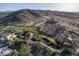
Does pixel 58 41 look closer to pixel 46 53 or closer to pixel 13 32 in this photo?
pixel 46 53

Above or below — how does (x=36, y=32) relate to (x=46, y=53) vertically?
above

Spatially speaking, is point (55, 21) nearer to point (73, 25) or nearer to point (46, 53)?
point (73, 25)

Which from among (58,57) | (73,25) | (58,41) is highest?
(73,25)

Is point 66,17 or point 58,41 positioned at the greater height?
point 66,17

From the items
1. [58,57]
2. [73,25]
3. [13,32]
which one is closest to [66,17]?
[73,25]

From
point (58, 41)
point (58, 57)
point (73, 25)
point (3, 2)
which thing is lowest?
point (58, 57)

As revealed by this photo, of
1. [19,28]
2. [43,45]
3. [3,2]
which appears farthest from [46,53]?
[3,2]

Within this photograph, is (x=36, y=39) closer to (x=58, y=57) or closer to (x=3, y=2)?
(x=58, y=57)
